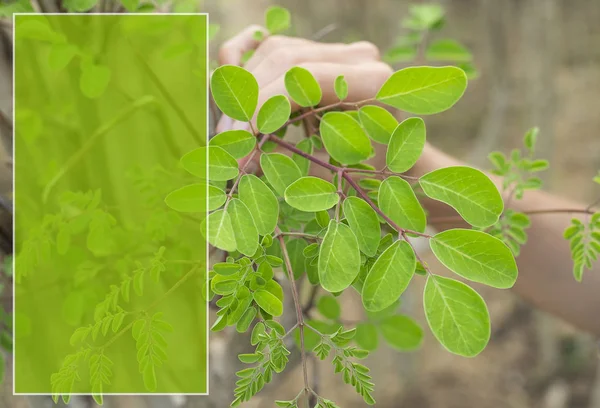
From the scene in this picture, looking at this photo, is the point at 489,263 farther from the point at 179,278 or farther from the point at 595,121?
the point at 595,121

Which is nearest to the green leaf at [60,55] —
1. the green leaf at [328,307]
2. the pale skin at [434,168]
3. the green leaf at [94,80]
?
the green leaf at [94,80]

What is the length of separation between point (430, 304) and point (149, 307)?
163 millimetres

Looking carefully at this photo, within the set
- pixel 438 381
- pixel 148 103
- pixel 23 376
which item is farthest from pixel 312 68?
pixel 438 381

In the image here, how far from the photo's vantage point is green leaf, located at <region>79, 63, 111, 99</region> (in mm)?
435

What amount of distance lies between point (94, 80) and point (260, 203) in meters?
0.22

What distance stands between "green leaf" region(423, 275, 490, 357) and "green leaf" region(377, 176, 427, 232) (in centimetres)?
4

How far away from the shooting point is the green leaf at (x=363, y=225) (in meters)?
0.31

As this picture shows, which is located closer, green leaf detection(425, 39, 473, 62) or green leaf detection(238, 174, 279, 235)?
green leaf detection(238, 174, 279, 235)

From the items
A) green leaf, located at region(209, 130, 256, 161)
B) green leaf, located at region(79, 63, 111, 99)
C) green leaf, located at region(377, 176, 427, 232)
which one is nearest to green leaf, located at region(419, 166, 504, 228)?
green leaf, located at region(377, 176, 427, 232)

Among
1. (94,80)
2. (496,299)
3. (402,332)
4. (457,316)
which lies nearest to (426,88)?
(457,316)

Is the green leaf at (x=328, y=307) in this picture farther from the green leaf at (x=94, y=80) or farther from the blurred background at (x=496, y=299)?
the green leaf at (x=94, y=80)

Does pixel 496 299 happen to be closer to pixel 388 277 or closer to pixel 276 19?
pixel 276 19

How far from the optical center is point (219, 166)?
0.32 metres

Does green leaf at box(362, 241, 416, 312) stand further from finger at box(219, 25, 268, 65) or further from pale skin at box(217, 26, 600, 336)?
finger at box(219, 25, 268, 65)
